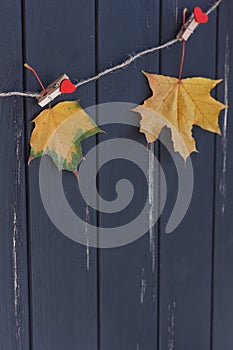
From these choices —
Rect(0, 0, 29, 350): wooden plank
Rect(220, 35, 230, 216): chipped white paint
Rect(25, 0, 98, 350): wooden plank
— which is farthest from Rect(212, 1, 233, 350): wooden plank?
Rect(0, 0, 29, 350): wooden plank

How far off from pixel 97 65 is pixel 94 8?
4.1 inches

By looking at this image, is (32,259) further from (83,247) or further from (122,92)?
(122,92)

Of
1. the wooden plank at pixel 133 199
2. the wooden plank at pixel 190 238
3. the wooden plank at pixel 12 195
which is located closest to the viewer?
the wooden plank at pixel 12 195

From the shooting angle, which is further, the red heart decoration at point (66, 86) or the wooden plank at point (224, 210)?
the wooden plank at point (224, 210)

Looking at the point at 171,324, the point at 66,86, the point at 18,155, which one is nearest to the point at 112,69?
the point at 66,86

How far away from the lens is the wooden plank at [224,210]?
1.32 meters

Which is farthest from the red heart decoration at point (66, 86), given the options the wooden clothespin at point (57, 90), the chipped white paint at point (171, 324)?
the chipped white paint at point (171, 324)

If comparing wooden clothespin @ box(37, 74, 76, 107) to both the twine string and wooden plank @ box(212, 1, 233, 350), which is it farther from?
wooden plank @ box(212, 1, 233, 350)

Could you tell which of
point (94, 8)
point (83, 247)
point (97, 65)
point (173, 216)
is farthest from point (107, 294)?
point (94, 8)

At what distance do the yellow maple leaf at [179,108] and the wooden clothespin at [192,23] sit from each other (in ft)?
0.29

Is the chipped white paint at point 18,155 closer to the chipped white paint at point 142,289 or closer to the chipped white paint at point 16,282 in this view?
the chipped white paint at point 16,282

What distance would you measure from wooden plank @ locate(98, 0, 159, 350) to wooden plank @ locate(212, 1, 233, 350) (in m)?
0.20

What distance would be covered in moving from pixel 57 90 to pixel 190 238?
497 millimetres

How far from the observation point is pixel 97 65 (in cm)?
112
